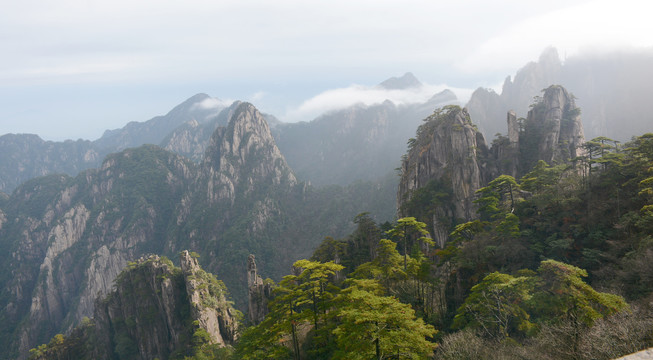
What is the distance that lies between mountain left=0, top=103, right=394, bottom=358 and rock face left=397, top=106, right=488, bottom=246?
255ft

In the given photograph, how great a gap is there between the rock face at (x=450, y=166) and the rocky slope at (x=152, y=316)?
43278 millimetres

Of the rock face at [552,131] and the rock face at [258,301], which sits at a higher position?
the rock face at [552,131]

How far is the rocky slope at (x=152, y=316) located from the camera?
209 ft

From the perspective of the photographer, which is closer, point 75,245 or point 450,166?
point 450,166

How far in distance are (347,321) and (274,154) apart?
17610cm

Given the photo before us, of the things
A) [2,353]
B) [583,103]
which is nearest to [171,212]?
[2,353]

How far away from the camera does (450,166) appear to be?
62.6 metres

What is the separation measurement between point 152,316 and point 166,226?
13762 cm

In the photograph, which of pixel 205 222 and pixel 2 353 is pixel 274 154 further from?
pixel 2 353

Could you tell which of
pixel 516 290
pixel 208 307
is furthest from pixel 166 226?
pixel 516 290

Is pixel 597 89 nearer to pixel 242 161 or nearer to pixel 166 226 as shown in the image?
pixel 242 161

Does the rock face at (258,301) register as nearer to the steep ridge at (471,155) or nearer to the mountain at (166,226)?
the steep ridge at (471,155)

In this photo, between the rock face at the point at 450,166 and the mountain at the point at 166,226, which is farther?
the mountain at the point at 166,226

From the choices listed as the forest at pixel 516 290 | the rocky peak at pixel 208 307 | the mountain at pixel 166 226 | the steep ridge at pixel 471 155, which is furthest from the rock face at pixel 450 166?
the mountain at pixel 166 226
